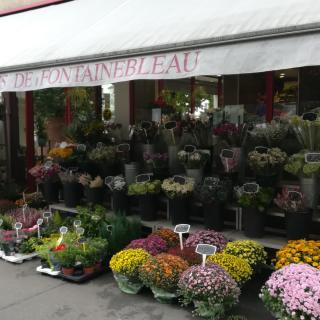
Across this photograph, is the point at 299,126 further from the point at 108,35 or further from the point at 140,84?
the point at 140,84

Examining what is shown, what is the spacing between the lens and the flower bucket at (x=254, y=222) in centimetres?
419

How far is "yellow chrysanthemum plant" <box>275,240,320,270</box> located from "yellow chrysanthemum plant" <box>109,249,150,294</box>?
1228mm

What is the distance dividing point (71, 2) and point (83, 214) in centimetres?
392

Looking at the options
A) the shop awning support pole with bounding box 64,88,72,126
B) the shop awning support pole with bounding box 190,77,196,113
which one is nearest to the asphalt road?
the shop awning support pole with bounding box 190,77,196,113

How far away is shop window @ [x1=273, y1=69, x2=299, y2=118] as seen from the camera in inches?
240

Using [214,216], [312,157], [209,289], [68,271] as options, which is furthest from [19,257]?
[312,157]

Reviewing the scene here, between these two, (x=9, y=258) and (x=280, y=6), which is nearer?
(x=280, y=6)

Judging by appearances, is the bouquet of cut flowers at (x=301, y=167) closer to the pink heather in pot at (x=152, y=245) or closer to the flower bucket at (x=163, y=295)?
the pink heather in pot at (x=152, y=245)

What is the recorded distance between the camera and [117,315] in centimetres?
352

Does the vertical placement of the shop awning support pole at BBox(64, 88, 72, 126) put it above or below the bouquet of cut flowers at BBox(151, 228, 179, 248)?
above

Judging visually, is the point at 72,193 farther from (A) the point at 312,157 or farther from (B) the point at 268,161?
(A) the point at 312,157

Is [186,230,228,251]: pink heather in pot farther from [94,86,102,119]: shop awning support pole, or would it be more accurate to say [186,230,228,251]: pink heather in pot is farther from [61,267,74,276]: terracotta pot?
[94,86,102,119]: shop awning support pole

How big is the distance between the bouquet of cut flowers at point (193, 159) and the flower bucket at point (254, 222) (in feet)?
3.05

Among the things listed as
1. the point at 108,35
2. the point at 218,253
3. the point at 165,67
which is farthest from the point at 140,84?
the point at 218,253
